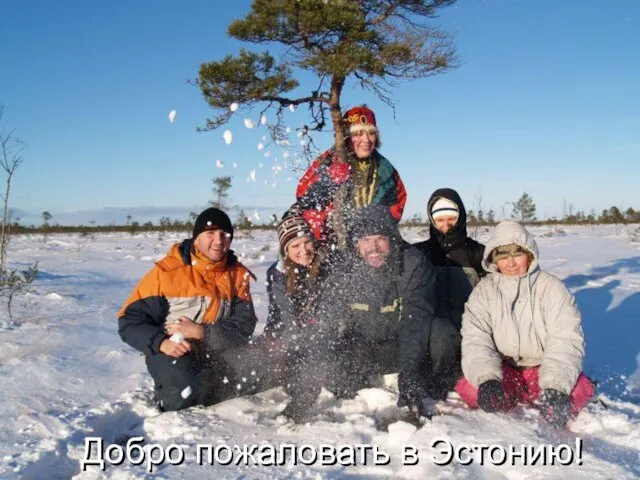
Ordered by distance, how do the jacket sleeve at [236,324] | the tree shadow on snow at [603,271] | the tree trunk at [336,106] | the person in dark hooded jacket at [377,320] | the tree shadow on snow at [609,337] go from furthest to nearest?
the tree shadow on snow at [603,271] < the tree trunk at [336,106] < the tree shadow on snow at [609,337] < the jacket sleeve at [236,324] < the person in dark hooded jacket at [377,320]

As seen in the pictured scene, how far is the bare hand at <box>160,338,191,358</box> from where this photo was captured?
346 cm

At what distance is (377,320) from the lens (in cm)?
367

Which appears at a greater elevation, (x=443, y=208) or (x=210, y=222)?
(x=443, y=208)

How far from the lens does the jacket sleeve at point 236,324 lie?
3.62 m

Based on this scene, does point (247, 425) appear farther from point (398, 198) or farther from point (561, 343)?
point (398, 198)

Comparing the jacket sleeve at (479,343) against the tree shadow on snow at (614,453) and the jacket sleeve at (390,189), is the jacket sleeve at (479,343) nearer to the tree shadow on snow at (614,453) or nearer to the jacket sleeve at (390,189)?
the tree shadow on snow at (614,453)

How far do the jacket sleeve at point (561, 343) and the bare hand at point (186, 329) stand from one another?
217cm

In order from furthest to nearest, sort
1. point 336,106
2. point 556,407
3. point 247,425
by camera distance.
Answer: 1. point 336,106
2. point 247,425
3. point 556,407

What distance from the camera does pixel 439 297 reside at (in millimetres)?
3971

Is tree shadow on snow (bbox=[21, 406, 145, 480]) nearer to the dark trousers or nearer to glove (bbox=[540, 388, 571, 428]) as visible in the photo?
the dark trousers

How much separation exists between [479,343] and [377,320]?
2.29 ft

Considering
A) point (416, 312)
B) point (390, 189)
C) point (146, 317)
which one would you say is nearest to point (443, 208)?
point (390, 189)

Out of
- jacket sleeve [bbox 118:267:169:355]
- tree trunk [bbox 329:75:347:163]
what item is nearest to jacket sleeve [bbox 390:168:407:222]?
tree trunk [bbox 329:75:347:163]

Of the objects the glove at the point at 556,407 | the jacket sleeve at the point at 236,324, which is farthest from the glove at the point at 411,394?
the jacket sleeve at the point at 236,324
